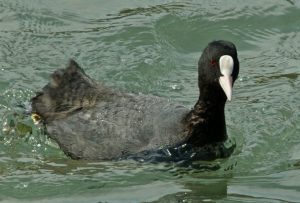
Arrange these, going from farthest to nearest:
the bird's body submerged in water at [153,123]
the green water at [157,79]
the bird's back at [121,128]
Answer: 1. the bird's back at [121,128]
2. the bird's body submerged in water at [153,123]
3. the green water at [157,79]

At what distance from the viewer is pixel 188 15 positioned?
9.82m

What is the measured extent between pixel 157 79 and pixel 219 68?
214 centimetres

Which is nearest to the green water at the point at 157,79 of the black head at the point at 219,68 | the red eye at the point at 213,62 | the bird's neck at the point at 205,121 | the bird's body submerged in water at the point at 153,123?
the bird's body submerged in water at the point at 153,123

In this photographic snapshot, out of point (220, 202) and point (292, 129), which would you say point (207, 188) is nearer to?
point (220, 202)

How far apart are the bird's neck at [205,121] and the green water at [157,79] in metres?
0.22

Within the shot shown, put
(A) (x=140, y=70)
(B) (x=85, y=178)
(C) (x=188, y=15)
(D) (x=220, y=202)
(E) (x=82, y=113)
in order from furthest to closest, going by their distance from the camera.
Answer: (C) (x=188, y=15) → (A) (x=140, y=70) → (E) (x=82, y=113) → (B) (x=85, y=178) → (D) (x=220, y=202)

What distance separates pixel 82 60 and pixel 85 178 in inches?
103

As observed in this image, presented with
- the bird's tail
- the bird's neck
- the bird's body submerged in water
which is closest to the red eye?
the bird's body submerged in water

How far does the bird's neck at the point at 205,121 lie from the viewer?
6808 mm

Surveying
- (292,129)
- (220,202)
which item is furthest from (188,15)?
(220,202)

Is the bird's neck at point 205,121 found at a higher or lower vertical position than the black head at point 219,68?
lower

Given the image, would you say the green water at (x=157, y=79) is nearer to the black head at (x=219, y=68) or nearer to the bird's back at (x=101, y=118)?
the bird's back at (x=101, y=118)

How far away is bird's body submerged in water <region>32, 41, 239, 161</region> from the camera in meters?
6.63

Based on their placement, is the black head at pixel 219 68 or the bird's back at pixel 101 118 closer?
the black head at pixel 219 68
